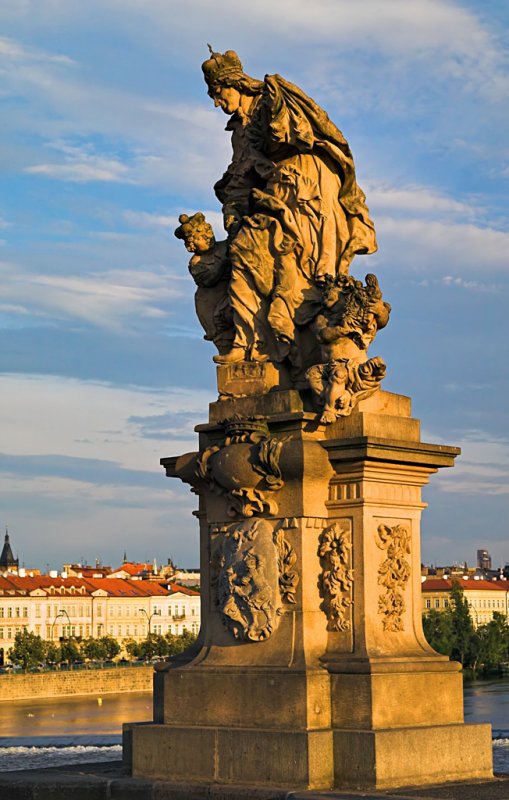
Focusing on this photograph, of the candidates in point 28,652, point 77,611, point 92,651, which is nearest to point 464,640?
point 28,652

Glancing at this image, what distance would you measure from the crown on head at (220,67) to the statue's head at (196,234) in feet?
3.43

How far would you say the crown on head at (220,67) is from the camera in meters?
11.6

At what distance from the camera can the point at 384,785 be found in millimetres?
9609

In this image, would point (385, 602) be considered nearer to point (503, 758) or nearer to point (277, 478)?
point (277, 478)

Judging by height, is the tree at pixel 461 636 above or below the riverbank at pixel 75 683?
above

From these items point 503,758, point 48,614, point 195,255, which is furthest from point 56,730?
point 48,614

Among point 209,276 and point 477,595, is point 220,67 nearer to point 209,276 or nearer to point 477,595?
point 209,276

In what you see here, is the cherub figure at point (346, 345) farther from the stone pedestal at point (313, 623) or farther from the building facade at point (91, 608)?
the building facade at point (91, 608)

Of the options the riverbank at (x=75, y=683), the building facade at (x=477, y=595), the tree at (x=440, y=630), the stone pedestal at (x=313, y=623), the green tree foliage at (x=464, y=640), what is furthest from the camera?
→ the building facade at (x=477, y=595)

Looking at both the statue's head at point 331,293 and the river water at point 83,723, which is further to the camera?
the river water at point 83,723

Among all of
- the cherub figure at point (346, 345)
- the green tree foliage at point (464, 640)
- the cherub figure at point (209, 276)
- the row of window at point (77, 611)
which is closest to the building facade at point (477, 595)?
the row of window at point (77, 611)

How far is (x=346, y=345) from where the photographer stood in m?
10.6

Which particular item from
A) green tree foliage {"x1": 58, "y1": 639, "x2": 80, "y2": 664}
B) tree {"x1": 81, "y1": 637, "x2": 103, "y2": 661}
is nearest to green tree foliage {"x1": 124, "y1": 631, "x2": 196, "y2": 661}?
tree {"x1": 81, "y1": 637, "x2": 103, "y2": 661}

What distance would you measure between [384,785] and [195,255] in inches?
170
